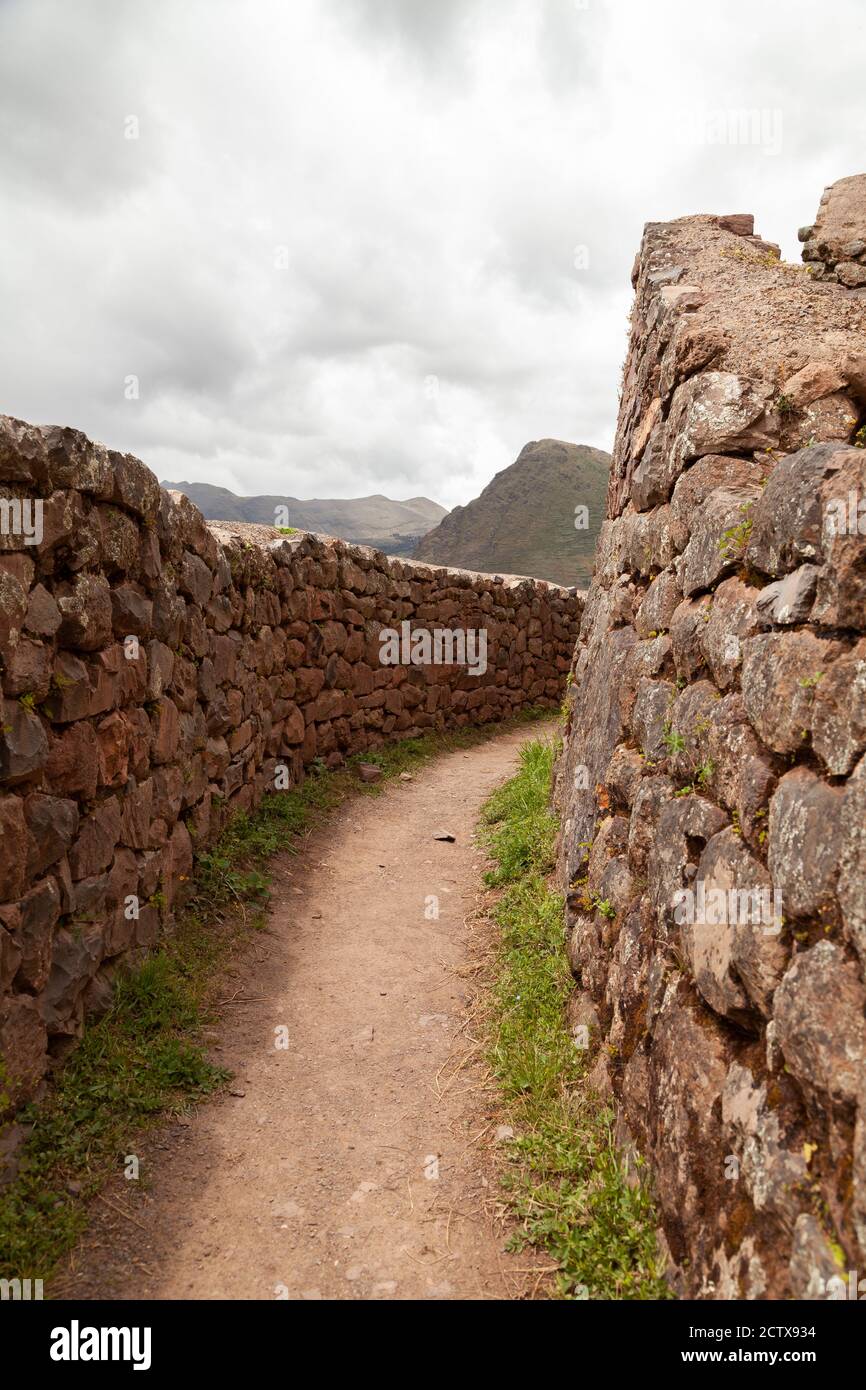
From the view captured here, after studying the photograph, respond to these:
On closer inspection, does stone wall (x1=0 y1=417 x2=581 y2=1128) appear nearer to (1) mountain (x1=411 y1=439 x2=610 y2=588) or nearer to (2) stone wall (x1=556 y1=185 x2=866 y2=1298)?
(2) stone wall (x1=556 y1=185 x2=866 y2=1298)

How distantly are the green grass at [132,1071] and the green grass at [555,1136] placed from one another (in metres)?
1.48

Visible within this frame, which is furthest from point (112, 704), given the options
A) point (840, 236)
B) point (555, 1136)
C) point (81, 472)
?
point (840, 236)

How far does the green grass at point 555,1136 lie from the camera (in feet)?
9.47

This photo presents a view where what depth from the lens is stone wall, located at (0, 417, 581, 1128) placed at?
3.44 meters

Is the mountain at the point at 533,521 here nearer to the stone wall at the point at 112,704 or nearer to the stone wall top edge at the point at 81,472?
the stone wall at the point at 112,704

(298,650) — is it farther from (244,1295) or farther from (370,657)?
(244,1295)

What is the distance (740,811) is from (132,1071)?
9.79 ft

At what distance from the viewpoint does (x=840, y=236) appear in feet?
19.6

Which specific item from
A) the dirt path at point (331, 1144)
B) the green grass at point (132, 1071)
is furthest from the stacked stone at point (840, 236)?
the green grass at point (132, 1071)

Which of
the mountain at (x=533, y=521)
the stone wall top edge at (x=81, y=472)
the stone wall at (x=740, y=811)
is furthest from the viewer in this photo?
the mountain at (x=533, y=521)

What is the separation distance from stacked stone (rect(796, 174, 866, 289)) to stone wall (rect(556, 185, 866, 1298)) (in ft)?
1.50

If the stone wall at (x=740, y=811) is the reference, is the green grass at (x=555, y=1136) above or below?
below

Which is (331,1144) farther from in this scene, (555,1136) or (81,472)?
(81,472)
